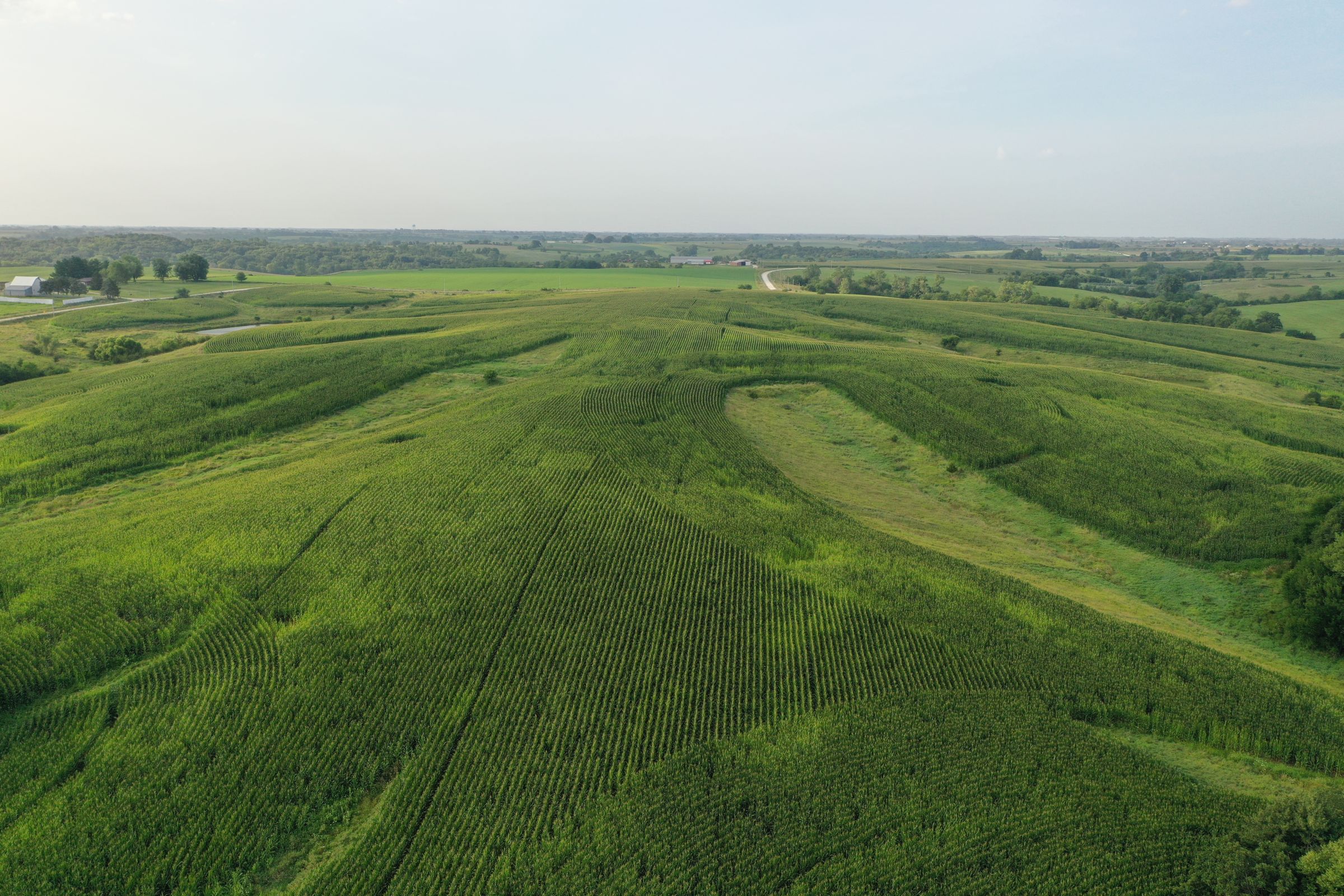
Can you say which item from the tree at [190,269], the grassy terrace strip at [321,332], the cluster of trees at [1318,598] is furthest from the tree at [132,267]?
the cluster of trees at [1318,598]

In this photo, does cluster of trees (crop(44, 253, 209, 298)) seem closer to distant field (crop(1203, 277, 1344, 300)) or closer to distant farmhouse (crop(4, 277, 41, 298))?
distant farmhouse (crop(4, 277, 41, 298))

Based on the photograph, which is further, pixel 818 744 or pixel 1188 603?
pixel 1188 603

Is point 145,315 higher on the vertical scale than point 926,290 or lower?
lower

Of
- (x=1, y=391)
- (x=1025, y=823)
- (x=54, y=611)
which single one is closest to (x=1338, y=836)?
(x=1025, y=823)

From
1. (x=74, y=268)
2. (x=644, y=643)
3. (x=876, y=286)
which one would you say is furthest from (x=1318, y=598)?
(x=74, y=268)

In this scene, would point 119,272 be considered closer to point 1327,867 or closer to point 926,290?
point 926,290

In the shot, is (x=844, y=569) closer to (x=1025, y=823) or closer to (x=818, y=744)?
(x=818, y=744)
